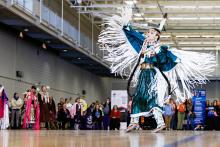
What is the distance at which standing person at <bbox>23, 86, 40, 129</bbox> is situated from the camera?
14.1 meters

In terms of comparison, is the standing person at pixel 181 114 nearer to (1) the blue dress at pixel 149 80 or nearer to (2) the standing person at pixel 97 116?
(2) the standing person at pixel 97 116

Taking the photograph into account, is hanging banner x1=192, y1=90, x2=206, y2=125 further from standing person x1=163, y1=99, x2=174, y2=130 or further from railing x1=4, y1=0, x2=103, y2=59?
railing x1=4, y1=0, x2=103, y2=59

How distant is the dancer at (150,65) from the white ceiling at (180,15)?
35.2 feet

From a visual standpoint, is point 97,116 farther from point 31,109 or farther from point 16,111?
point 31,109

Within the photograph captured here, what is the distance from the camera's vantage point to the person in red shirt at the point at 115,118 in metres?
18.8

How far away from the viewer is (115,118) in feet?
61.9

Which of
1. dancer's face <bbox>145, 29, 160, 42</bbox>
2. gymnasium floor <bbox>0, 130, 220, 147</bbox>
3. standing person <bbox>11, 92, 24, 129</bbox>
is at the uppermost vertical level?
dancer's face <bbox>145, 29, 160, 42</bbox>

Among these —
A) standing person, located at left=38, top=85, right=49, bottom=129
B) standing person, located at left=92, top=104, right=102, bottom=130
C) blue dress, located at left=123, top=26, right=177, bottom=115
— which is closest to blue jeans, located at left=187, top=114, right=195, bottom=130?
standing person, located at left=92, top=104, right=102, bottom=130

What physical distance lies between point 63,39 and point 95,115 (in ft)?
10.7

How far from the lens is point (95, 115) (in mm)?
19109

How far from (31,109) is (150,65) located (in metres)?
7.19

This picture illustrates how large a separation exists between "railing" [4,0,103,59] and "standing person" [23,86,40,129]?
2451mm

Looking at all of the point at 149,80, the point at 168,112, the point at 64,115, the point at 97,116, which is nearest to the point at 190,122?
the point at 168,112

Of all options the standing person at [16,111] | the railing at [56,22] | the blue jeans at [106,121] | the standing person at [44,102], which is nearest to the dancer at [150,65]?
the railing at [56,22]
